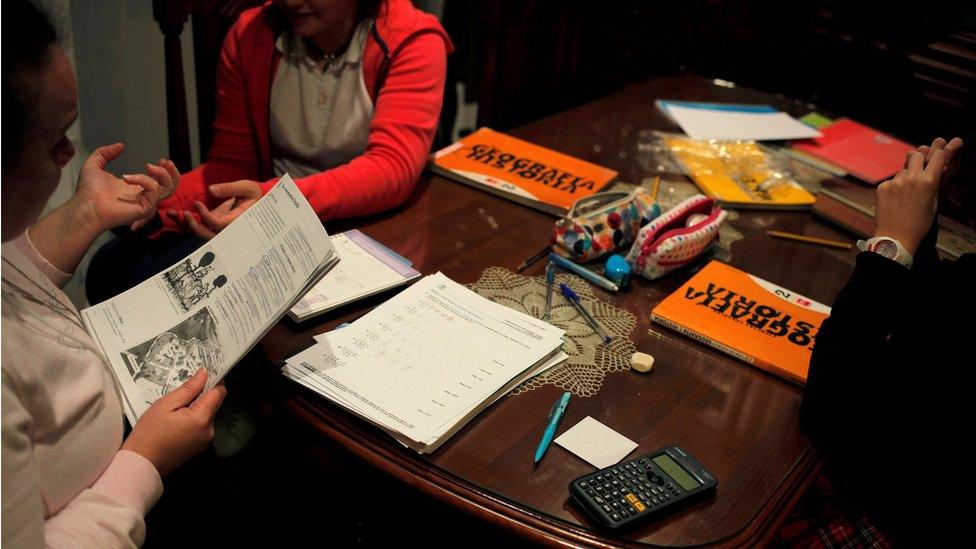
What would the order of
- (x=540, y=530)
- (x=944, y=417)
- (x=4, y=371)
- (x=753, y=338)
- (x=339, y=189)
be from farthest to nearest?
(x=339, y=189), (x=753, y=338), (x=944, y=417), (x=540, y=530), (x=4, y=371)

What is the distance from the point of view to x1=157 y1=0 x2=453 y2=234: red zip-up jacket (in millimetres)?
1446

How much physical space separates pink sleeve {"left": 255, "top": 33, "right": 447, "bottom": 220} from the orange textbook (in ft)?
1.70

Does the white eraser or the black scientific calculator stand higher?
the white eraser

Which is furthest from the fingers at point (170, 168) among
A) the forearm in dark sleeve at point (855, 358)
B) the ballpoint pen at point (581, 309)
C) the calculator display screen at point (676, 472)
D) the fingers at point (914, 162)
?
the fingers at point (914, 162)

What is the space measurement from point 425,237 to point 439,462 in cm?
52

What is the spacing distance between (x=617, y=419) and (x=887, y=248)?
472 mm

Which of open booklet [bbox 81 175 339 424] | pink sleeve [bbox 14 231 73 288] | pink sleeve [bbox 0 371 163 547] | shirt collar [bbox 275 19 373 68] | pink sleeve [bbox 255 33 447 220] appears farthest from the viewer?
shirt collar [bbox 275 19 373 68]

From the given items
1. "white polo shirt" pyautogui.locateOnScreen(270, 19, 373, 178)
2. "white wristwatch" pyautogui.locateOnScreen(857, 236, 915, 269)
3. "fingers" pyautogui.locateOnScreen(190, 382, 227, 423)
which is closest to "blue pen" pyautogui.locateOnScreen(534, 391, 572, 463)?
"fingers" pyautogui.locateOnScreen(190, 382, 227, 423)

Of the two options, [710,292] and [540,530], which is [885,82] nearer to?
[710,292]

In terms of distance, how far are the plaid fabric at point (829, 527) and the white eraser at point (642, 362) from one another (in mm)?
257

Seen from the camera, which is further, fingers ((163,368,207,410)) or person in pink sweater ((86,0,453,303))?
person in pink sweater ((86,0,453,303))

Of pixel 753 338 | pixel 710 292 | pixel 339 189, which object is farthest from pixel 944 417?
pixel 339 189

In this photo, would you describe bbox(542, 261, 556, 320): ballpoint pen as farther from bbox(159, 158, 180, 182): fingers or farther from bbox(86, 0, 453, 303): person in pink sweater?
bbox(159, 158, 180, 182): fingers

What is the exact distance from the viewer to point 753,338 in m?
1.11
